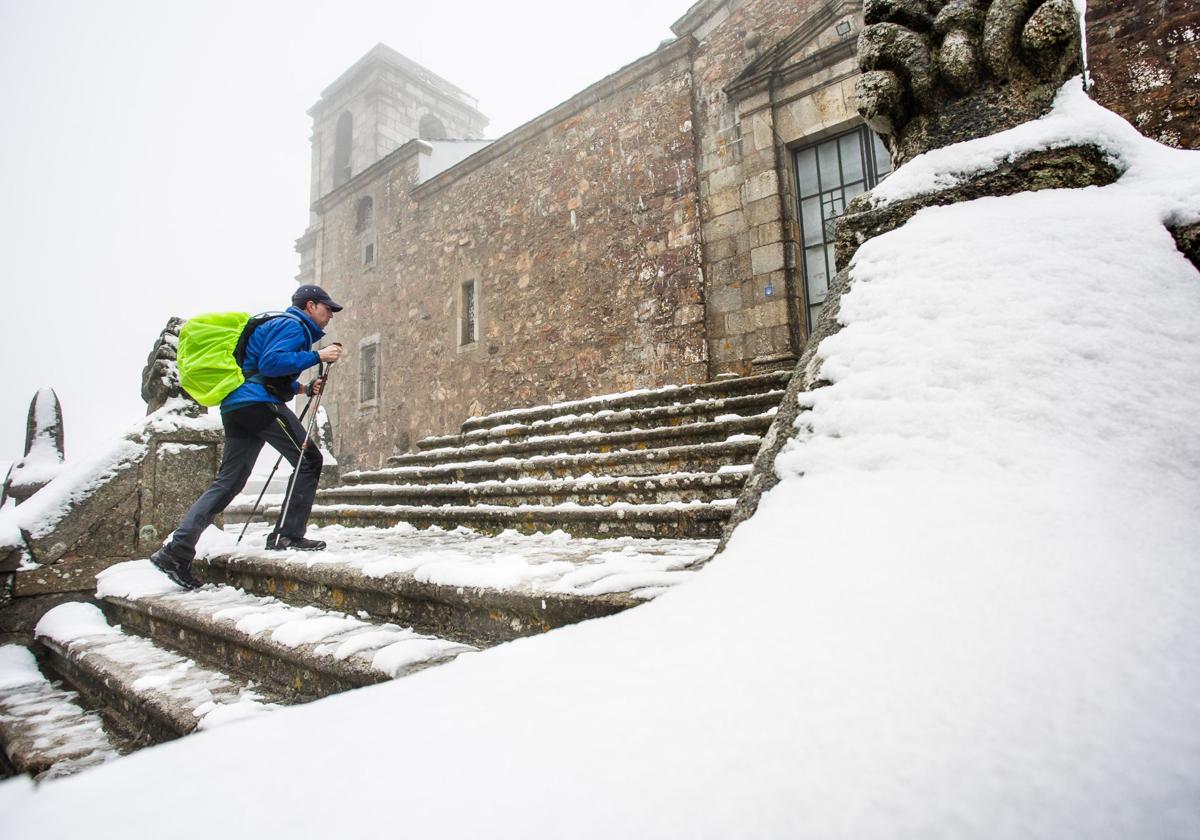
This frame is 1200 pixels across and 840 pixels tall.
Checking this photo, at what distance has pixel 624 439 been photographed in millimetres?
4656

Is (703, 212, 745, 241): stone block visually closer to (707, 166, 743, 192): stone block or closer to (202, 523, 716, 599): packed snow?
(707, 166, 743, 192): stone block

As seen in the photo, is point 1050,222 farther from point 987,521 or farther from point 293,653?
point 293,653

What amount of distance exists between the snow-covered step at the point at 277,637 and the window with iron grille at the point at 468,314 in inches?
298

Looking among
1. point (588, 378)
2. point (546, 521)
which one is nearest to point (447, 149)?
point (588, 378)

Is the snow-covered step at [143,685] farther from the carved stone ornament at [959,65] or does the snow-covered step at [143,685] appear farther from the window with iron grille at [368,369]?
the window with iron grille at [368,369]

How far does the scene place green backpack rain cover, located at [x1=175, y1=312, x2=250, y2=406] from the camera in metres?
3.37

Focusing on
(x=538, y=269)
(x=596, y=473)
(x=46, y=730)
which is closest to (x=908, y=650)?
(x=46, y=730)

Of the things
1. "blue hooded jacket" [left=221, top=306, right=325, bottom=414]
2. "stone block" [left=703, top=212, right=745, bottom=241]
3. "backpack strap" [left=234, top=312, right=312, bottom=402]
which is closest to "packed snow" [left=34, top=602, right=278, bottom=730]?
"blue hooded jacket" [left=221, top=306, right=325, bottom=414]

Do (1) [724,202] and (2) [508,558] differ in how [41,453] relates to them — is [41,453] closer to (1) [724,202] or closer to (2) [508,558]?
(2) [508,558]

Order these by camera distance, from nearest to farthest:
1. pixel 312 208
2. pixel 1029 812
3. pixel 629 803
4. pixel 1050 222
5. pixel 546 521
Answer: pixel 1029 812 < pixel 629 803 < pixel 1050 222 < pixel 546 521 < pixel 312 208

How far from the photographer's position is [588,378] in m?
8.54

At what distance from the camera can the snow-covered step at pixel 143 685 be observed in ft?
6.07

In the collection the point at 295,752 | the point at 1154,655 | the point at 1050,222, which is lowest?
the point at 295,752

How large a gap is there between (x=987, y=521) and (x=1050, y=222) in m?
0.99
